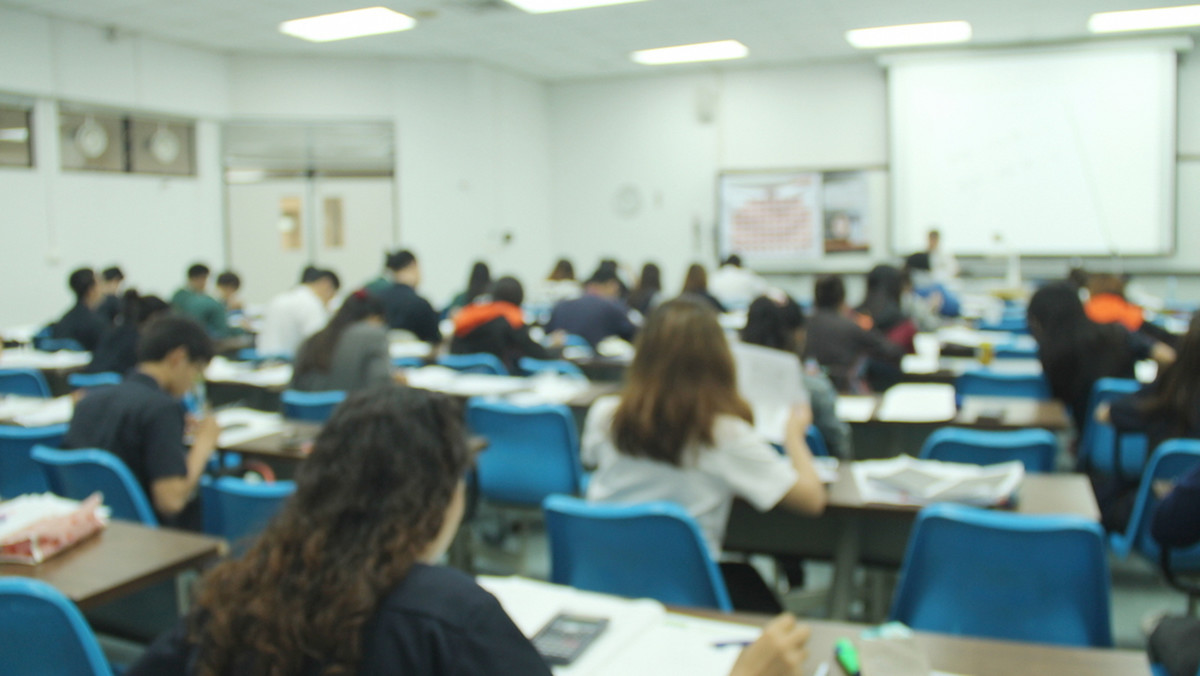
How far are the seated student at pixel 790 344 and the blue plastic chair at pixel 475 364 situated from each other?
7.02ft

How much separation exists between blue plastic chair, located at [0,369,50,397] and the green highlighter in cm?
502

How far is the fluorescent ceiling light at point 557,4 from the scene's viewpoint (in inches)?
320

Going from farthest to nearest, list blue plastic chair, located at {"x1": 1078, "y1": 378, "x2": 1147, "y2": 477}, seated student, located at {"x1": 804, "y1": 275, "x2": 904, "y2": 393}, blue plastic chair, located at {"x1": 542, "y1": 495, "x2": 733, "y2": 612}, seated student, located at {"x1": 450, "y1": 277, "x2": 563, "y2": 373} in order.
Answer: seated student, located at {"x1": 450, "y1": 277, "x2": 563, "y2": 373} → seated student, located at {"x1": 804, "y1": 275, "x2": 904, "y2": 393} → blue plastic chair, located at {"x1": 1078, "y1": 378, "x2": 1147, "y2": 477} → blue plastic chair, located at {"x1": 542, "y1": 495, "x2": 733, "y2": 612}

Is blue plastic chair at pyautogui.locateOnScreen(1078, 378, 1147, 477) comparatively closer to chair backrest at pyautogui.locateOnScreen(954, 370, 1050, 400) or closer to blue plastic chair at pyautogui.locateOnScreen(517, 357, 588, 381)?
chair backrest at pyautogui.locateOnScreen(954, 370, 1050, 400)

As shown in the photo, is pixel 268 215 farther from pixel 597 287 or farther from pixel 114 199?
pixel 597 287

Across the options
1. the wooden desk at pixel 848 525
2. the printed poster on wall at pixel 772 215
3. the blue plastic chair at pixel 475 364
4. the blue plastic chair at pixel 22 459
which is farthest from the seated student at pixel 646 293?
the blue plastic chair at pixel 22 459

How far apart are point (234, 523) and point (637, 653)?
4.80 feet

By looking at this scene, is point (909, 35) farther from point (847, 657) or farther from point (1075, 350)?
point (847, 657)

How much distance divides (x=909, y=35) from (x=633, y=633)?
30.9 feet

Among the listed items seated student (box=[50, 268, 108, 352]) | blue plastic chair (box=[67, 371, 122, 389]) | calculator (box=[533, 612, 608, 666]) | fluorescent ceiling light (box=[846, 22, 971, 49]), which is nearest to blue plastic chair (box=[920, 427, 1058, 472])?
calculator (box=[533, 612, 608, 666])

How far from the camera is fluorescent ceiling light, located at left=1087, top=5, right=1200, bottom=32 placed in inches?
353

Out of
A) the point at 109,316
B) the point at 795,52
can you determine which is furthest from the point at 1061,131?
the point at 109,316

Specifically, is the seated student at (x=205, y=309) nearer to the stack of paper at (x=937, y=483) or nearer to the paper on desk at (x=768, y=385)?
the paper on desk at (x=768, y=385)

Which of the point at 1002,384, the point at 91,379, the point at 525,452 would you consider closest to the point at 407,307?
the point at 91,379
